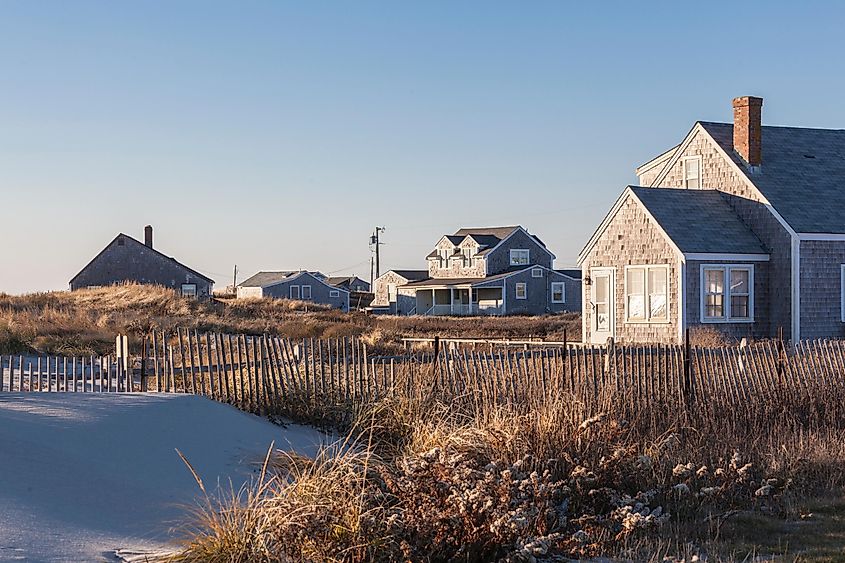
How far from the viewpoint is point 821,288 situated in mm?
25188

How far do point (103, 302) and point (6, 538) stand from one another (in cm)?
4089

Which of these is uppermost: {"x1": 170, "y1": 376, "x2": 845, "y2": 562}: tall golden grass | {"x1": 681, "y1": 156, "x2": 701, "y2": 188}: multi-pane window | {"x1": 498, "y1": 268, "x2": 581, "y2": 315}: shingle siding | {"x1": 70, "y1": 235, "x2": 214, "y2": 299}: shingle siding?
{"x1": 681, "y1": 156, "x2": 701, "y2": 188}: multi-pane window

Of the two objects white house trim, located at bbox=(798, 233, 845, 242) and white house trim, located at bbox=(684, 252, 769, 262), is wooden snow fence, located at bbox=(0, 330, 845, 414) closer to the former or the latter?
white house trim, located at bbox=(684, 252, 769, 262)

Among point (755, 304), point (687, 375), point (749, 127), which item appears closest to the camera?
point (687, 375)

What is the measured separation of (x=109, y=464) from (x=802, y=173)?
22.6 metres

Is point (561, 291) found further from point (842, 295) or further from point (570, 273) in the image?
point (842, 295)

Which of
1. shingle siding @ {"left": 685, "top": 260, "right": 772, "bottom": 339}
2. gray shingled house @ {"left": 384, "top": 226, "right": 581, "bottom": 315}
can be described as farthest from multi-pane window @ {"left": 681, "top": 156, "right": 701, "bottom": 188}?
gray shingled house @ {"left": 384, "top": 226, "right": 581, "bottom": 315}

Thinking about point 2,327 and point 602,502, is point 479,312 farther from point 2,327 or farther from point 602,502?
point 602,502

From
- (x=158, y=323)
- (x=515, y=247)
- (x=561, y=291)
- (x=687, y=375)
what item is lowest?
(x=687, y=375)

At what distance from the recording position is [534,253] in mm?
68562

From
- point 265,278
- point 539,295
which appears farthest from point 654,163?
point 265,278

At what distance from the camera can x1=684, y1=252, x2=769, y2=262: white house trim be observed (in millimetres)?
24577

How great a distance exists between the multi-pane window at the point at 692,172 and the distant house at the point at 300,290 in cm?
5166

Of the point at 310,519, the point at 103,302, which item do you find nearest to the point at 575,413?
the point at 310,519
